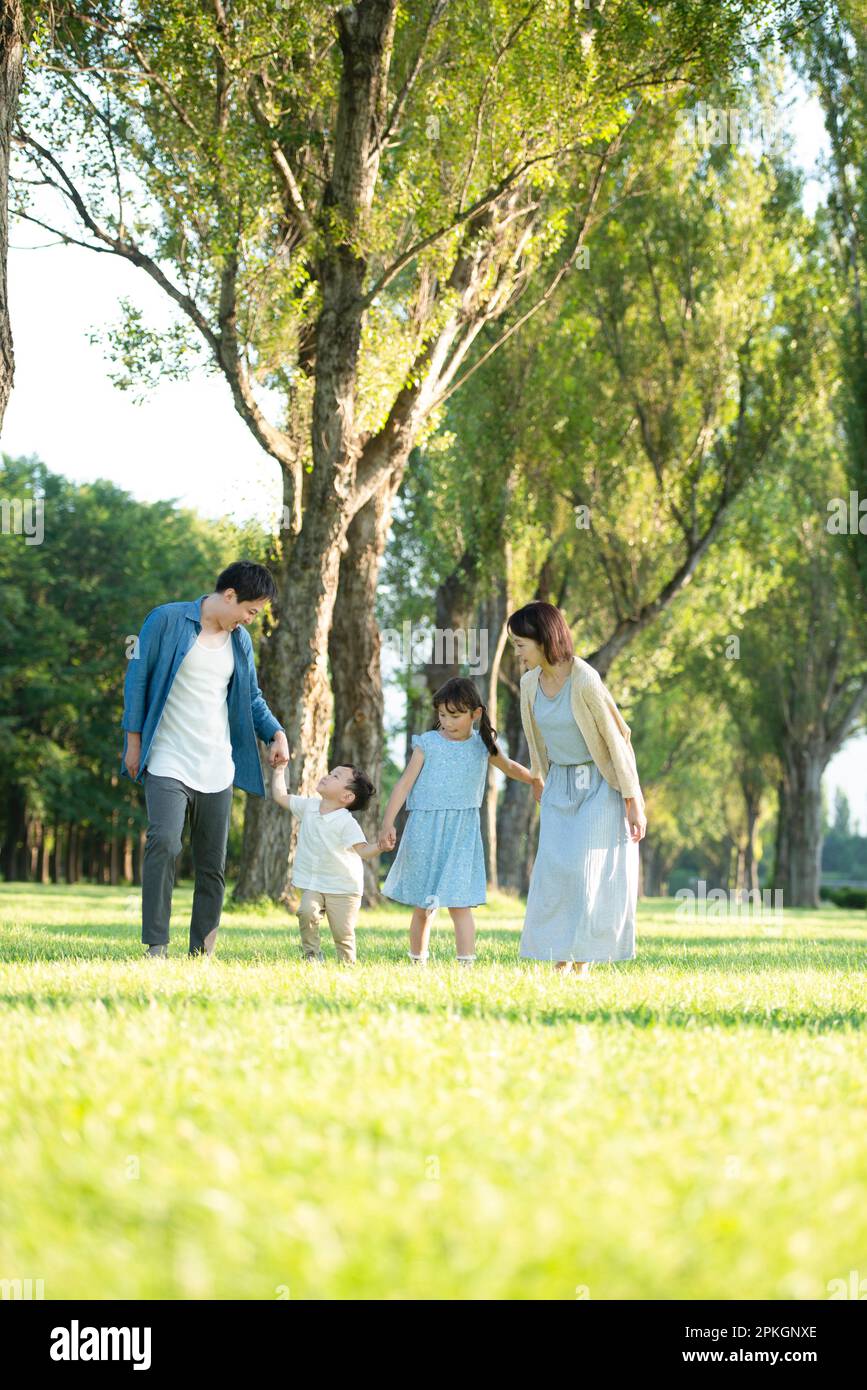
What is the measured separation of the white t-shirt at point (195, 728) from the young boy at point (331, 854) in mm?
734

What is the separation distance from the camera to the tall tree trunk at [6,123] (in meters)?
8.77

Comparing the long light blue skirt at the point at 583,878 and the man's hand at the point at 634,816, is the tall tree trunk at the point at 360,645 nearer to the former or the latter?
the long light blue skirt at the point at 583,878

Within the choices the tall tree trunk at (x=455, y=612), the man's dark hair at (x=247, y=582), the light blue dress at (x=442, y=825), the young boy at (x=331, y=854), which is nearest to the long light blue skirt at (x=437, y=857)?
the light blue dress at (x=442, y=825)

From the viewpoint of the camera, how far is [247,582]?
8.38 m

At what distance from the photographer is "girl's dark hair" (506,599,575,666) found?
8984mm

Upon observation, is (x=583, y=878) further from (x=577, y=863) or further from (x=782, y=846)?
(x=782, y=846)

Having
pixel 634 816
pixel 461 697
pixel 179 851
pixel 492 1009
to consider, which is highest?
pixel 461 697

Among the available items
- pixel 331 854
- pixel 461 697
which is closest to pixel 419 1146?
pixel 331 854

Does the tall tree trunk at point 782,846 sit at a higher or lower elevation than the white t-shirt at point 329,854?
lower

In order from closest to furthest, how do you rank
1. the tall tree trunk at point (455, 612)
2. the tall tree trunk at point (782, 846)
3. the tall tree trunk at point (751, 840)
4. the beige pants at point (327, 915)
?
the beige pants at point (327, 915)
the tall tree trunk at point (455, 612)
the tall tree trunk at point (782, 846)
the tall tree trunk at point (751, 840)

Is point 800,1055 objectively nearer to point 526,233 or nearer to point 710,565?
point 526,233

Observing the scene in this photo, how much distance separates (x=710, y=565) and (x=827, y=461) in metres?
5.89

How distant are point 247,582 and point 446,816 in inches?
103

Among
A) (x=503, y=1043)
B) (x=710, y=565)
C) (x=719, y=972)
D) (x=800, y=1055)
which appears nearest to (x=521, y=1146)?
(x=503, y=1043)
